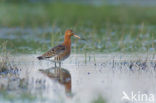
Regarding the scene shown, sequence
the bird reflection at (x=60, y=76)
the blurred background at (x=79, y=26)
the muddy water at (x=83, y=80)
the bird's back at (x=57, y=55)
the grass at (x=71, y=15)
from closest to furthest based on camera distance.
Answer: the muddy water at (x=83, y=80)
the bird reflection at (x=60, y=76)
the bird's back at (x=57, y=55)
the blurred background at (x=79, y=26)
the grass at (x=71, y=15)

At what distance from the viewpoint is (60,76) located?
9094 mm

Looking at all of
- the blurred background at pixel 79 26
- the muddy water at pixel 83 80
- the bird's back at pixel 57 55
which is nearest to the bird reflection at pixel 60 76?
the muddy water at pixel 83 80

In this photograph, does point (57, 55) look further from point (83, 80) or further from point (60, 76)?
point (83, 80)

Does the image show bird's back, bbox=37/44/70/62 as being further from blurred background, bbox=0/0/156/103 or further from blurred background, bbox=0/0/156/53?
blurred background, bbox=0/0/156/53

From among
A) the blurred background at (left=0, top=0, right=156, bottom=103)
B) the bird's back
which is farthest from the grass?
the bird's back

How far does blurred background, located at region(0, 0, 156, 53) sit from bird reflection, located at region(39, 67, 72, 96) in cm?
138

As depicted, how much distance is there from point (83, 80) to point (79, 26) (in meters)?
9.28

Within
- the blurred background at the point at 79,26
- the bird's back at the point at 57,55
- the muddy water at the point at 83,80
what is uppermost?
the blurred background at the point at 79,26

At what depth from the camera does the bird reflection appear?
811cm

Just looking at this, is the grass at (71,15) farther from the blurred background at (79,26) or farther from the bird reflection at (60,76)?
the bird reflection at (60,76)

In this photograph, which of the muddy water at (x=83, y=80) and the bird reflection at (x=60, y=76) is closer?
the muddy water at (x=83, y=80)

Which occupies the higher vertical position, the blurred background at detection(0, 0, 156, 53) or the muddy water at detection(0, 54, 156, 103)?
the blurred background at detection(0, 0, 156, 53)

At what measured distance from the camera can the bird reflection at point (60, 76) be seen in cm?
811

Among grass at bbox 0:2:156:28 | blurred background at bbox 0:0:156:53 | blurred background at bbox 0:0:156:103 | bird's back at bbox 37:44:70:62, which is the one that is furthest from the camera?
grass at bbox 0:2:156:28
